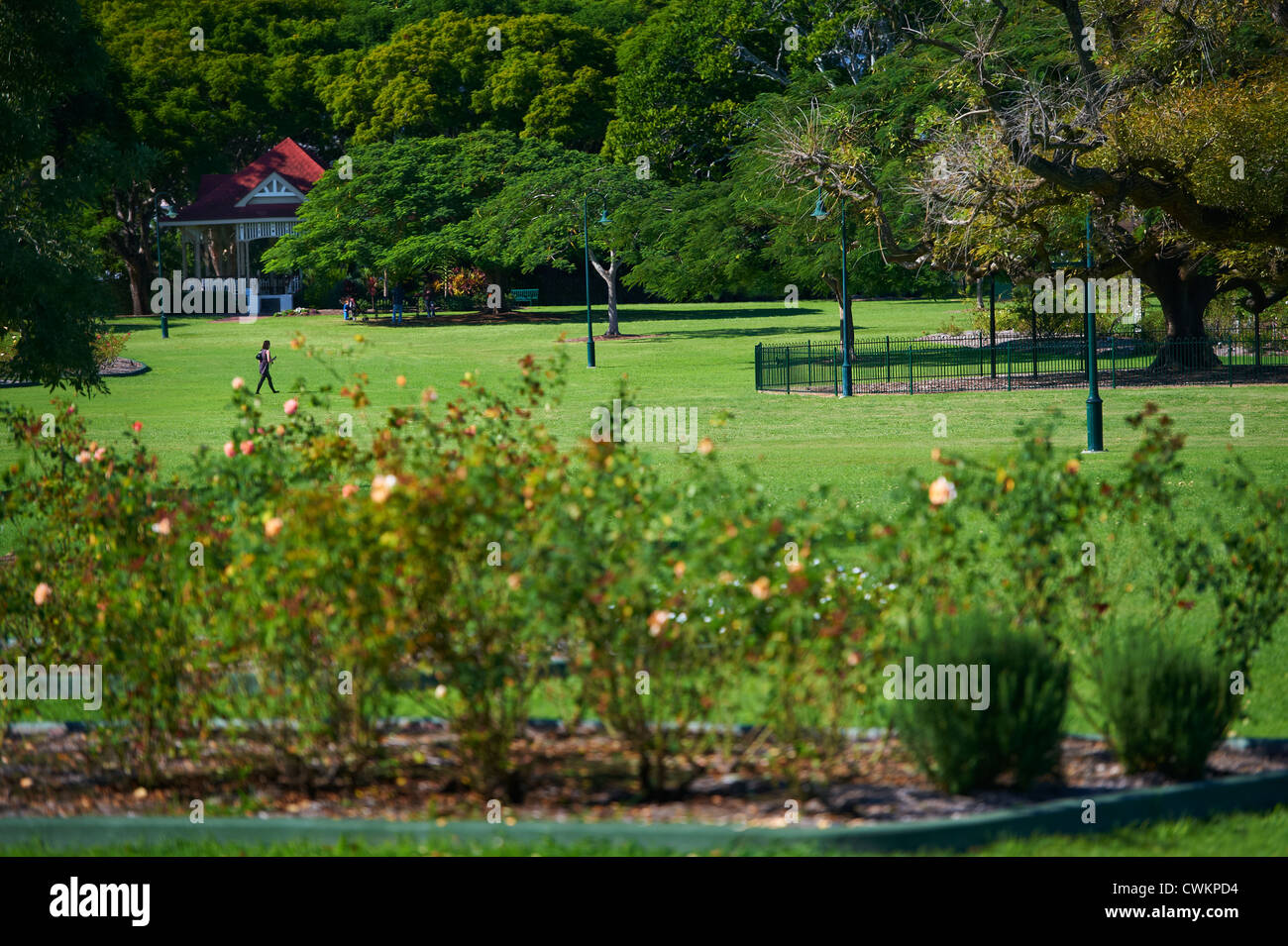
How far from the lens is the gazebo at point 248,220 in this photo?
70.9 metres

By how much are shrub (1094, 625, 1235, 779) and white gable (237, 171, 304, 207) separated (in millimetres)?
70973

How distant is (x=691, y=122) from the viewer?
189ft

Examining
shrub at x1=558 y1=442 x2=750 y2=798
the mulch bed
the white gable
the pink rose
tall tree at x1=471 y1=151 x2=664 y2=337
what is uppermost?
the white gable

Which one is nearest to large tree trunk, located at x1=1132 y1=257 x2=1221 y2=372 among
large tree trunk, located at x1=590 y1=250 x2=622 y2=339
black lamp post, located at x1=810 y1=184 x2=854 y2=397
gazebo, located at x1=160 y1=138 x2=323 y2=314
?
black lamp post, located at x1=810 y1=184 x2=854 y2=397

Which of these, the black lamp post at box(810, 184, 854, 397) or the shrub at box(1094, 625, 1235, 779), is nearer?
the shrub at box(1094, 625, 1235, 779)

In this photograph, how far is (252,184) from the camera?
238 ft

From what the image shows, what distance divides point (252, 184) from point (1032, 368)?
48990mm

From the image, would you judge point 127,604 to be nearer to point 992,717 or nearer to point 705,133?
point 992,717

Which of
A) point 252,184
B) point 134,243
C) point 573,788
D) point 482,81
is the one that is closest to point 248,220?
point 252,184

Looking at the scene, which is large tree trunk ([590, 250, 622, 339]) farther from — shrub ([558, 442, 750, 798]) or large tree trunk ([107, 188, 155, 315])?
shrub ([558, 442, 750, 798])

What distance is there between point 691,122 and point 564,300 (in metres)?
26.0

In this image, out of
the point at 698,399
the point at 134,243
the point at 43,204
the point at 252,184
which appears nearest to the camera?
the point at 43,204

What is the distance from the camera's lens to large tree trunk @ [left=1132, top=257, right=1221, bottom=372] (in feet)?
118

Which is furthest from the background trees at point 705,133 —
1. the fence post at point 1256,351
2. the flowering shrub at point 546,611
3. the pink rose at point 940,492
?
the pink rose at point 940,492
